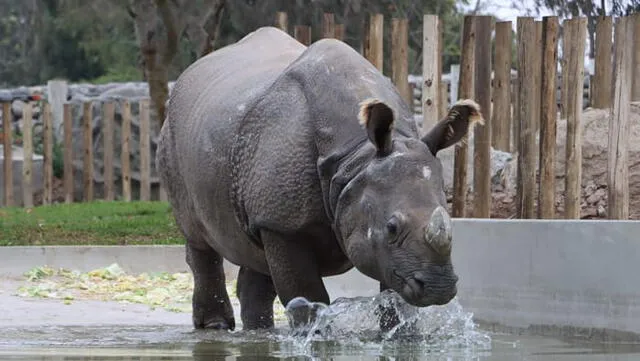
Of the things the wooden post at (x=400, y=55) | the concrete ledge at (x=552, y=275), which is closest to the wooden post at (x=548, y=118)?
the concrete ledge at (x=552, y=275)

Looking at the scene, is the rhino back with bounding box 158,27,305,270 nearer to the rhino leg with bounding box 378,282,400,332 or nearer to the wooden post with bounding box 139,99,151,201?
the rhino leg with bounding box 378,282,400,332

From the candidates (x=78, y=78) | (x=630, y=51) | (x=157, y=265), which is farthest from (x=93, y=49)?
(x=630, y=51)

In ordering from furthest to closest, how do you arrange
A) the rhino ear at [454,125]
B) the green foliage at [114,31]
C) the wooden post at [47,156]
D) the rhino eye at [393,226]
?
the green foliage at [114,31], the wooden post at [47,156], the rhino ear at [454,125], the rhino eye at [393,226]

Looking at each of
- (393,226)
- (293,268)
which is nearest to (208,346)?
(293,268)

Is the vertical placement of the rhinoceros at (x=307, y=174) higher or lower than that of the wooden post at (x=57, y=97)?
lower

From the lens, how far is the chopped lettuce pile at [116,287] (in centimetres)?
1127

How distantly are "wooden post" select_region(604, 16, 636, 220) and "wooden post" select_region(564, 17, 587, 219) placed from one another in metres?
0.29

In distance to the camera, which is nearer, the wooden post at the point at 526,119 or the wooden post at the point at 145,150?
the wooden post at the point at 526,119

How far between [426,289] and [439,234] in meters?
0.25

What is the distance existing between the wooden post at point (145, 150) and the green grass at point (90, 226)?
2970 millimetres

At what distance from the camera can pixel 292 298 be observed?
775 centimetres

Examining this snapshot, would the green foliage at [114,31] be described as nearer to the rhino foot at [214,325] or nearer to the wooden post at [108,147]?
the wooden post at [108,147]

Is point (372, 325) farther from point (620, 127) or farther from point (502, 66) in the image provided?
point (502, 66)

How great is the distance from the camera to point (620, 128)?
9773 mm
